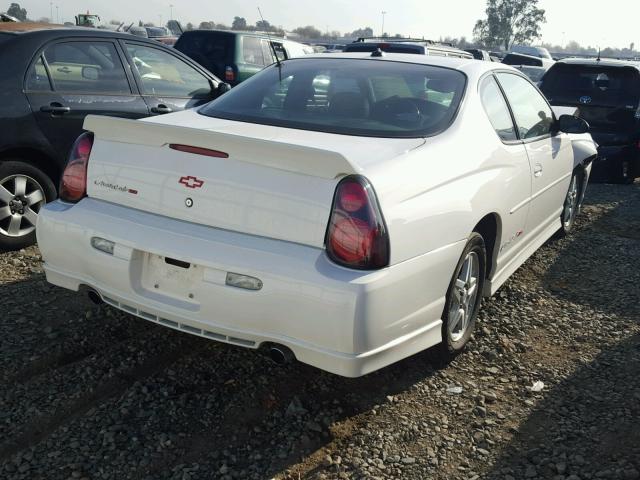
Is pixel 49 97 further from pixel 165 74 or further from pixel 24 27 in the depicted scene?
pixel 165 74

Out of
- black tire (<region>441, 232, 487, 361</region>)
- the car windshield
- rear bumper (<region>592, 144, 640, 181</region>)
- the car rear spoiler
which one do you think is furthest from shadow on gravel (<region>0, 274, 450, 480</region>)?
rear bumper (<region>592, 144, 640, 181</region>)

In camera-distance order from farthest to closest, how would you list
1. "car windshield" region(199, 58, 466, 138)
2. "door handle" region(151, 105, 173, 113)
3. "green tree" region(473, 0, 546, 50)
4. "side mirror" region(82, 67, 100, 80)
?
"green tree" region(473, 0, 546, 50), "door handle" region(151, 105, 173, 113), "side mirror" region(82, 67, 100, 80), "car windshield" region(199, 58, 466, 138)

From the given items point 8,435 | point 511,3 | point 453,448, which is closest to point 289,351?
point 453,448

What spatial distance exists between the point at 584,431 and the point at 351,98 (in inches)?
80.9

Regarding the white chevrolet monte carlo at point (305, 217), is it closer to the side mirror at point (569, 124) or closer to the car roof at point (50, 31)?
the side mirror at point (569, 124)

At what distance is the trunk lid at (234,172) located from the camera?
2650 mm

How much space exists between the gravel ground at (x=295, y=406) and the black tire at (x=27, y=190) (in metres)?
0.63

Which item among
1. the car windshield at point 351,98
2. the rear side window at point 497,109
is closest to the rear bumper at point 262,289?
the car windshield at point 351,98

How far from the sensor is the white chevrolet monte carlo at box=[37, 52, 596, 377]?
8.61ft

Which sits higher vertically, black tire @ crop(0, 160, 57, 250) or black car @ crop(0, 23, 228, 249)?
black car @ crop(0, 23, 228, 249)

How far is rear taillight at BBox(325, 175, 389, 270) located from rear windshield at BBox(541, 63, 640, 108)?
7.05 m

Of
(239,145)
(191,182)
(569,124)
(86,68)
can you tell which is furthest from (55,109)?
(569,124)

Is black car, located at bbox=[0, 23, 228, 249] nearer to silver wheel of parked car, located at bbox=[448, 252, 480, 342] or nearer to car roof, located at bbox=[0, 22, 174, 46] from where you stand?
car roof, located at bbox=[0, 22, 174, 46]

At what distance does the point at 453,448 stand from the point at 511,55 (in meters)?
28.1
